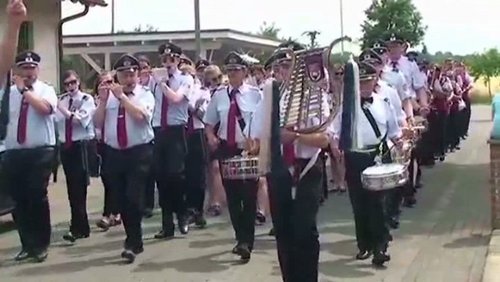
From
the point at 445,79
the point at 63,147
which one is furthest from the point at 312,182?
the point at 445,79

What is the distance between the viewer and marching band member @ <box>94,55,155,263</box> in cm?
997

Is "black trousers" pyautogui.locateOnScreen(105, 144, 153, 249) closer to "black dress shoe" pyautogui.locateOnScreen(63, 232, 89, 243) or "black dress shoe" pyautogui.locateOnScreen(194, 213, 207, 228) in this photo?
"black dress shoe" pyautogui.locateOnScreen(63, 232, 89, 243)

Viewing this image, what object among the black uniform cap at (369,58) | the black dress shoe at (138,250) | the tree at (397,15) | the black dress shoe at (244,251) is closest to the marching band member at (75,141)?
the black dress shoe at (138,250)

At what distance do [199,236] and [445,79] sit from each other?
10.7 metres

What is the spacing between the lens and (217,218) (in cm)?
1305

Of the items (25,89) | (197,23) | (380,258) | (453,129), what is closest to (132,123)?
(25,89)

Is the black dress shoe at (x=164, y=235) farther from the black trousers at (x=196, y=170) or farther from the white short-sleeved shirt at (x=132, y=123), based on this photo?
the white short-sleeved shirt at (x=132, y=123)

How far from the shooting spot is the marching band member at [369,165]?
939cm

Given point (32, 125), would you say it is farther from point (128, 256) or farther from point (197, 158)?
point (197, 158)

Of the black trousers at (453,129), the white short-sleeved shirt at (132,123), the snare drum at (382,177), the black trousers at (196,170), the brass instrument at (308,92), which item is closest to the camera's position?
the brass instrument at (308,92)

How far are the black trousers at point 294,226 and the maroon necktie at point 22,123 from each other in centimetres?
359

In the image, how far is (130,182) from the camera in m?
9.97

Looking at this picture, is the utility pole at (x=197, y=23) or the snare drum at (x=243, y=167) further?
the utility pole at (x=197, y=23)

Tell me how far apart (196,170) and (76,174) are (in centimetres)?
164
